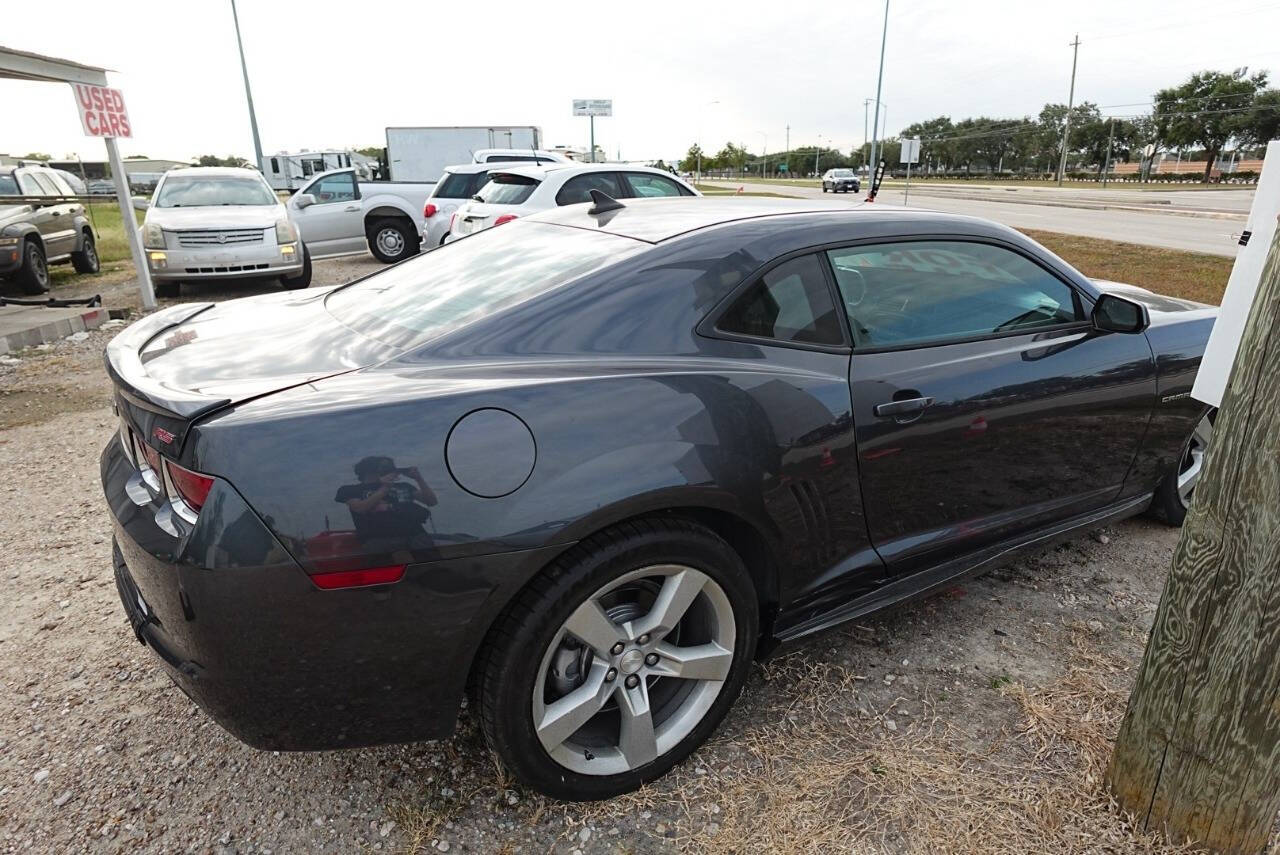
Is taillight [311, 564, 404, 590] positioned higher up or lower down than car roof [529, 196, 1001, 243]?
lower down

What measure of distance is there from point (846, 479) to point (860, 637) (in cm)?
87

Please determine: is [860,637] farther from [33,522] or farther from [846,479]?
[33,522]

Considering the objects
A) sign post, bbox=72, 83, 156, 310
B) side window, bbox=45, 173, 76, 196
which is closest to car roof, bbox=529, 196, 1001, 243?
sign post, bbox=72, 83, 156, 310

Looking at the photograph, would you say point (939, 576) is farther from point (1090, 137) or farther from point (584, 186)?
point (1090, 137)

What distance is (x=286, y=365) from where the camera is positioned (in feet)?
6.59

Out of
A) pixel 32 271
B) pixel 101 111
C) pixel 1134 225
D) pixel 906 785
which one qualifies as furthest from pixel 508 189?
pixel 1134 225

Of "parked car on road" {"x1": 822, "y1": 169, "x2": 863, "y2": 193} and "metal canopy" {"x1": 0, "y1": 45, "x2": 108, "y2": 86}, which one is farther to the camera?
"parked car on road" {"x1": 822, "y1": 169, "x2": 863, "y2": 193}

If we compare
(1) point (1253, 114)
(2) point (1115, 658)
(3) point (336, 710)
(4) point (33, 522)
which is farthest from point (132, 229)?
(1) point (1253, 114)

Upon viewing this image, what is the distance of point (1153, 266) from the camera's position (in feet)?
37.8

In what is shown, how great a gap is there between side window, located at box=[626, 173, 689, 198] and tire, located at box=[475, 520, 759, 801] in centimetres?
766

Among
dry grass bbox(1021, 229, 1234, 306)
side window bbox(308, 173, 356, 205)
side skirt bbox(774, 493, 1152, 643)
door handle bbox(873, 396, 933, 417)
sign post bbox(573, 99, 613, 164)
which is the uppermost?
sign post bbox(573, 99, 613, 164)

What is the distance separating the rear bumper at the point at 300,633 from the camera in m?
1.61

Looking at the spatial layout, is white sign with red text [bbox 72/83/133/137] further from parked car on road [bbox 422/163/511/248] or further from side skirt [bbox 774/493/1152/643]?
side skirt [bbox 774/493/1152/643]

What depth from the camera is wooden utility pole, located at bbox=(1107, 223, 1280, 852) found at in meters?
1.63
